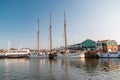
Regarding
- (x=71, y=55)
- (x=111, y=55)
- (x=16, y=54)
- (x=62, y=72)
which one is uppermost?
(x=16, y=54)

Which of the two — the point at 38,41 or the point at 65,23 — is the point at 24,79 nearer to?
the point at 65,23

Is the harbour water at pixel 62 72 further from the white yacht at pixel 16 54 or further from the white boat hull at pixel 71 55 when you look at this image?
the white yacht at pixel 16 54

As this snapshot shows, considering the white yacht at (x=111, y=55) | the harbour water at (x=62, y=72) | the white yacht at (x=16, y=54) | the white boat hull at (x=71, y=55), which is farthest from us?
the white yacht at (x=16, y=54)

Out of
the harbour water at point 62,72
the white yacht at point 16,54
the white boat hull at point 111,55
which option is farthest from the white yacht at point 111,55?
the harbour water at point 62,72

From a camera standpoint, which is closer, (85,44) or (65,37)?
(65,37)

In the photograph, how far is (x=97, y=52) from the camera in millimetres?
128125

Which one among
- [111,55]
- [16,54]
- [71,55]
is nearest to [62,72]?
[71,55]

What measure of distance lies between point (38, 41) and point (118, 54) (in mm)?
60717

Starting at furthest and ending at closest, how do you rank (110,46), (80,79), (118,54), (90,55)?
(110,46), (90,55), (118,54), (80,79)

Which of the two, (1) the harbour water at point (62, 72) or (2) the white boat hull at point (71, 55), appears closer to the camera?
(1) the harbour water at point (62, 72)

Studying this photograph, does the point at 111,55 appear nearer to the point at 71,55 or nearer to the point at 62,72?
the point at 71,55

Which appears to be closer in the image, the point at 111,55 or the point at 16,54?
the point at 111,55

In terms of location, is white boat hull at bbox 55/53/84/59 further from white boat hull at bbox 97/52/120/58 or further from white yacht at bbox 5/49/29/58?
white yacht at bbox 5/49/29/58

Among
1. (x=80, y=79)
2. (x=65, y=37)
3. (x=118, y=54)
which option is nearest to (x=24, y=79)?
(x=80, y=79)
